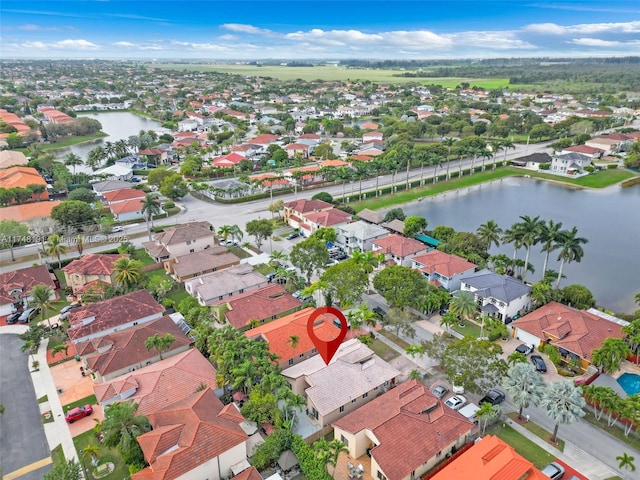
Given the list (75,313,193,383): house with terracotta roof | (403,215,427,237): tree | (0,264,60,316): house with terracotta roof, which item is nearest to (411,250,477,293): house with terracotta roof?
(403,215,427,237): tree

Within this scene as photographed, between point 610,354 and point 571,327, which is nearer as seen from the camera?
point 610,354

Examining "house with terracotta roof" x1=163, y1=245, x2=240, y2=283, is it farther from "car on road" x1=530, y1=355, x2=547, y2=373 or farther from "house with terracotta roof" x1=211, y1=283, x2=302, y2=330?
"car on road" x1=530, y1=355, x2=547, y2=373

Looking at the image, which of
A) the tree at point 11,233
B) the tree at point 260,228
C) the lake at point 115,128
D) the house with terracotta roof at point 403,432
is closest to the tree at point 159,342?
the house with terracotta roof at point 403,432

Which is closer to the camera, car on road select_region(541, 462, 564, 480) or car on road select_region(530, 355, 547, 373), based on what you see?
car on road select_region(541, 462, 564, 480)

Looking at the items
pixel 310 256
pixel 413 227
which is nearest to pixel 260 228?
pixel 310 256

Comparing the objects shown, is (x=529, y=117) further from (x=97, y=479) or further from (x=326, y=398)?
(x=97, y=479)

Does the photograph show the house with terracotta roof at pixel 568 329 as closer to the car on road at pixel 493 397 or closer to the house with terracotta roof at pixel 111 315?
the car on road at pixel 493 397

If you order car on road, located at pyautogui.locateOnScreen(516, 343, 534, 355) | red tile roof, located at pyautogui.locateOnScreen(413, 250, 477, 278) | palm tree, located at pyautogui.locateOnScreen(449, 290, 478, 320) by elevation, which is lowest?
car on road, located at pyautogui.locateOnScreen(516, 343, 534, 355)

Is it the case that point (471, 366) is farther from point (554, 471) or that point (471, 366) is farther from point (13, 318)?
point (13, 318)
